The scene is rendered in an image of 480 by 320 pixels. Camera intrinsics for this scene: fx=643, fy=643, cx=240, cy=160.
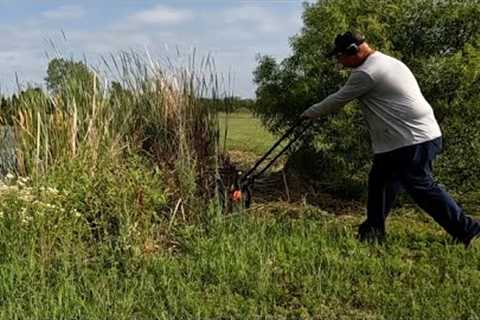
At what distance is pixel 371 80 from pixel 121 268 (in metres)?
2.50

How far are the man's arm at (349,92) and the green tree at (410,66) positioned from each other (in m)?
1.08

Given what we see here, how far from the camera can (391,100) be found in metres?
5.35

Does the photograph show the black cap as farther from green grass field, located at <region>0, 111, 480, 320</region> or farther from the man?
green grass field, located at <region>0, 111, 480, 320</region>

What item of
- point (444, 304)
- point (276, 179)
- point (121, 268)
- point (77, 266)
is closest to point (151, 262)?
point (121, 268)

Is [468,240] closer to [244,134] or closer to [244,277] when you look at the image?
[244,277]

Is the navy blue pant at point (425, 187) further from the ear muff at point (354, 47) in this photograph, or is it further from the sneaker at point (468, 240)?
the ear muff at point (354, 47)

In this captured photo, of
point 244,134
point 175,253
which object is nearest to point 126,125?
point 175,253

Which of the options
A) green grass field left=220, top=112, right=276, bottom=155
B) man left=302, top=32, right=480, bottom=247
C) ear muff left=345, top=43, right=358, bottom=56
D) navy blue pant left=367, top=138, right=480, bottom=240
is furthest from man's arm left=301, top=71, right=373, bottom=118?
green grass field left=220, top=112, right=276, bottom=155

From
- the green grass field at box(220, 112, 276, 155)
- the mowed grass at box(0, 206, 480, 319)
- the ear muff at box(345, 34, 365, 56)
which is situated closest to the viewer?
the mowed grass at box(0, 206, 480, 319)

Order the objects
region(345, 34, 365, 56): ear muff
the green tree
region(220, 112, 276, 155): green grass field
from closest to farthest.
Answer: region(345, 34, 365, 56): ear muff, the green tree, region(220, 112, 276, 155): green grass field

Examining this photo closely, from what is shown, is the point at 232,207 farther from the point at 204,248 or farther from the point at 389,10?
the point at 389,10

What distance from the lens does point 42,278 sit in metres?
4.41

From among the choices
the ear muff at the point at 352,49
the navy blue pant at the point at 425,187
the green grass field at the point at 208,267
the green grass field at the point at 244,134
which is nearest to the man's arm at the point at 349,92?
the ear muff at the point at 352,49

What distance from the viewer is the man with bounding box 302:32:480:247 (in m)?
5.30
